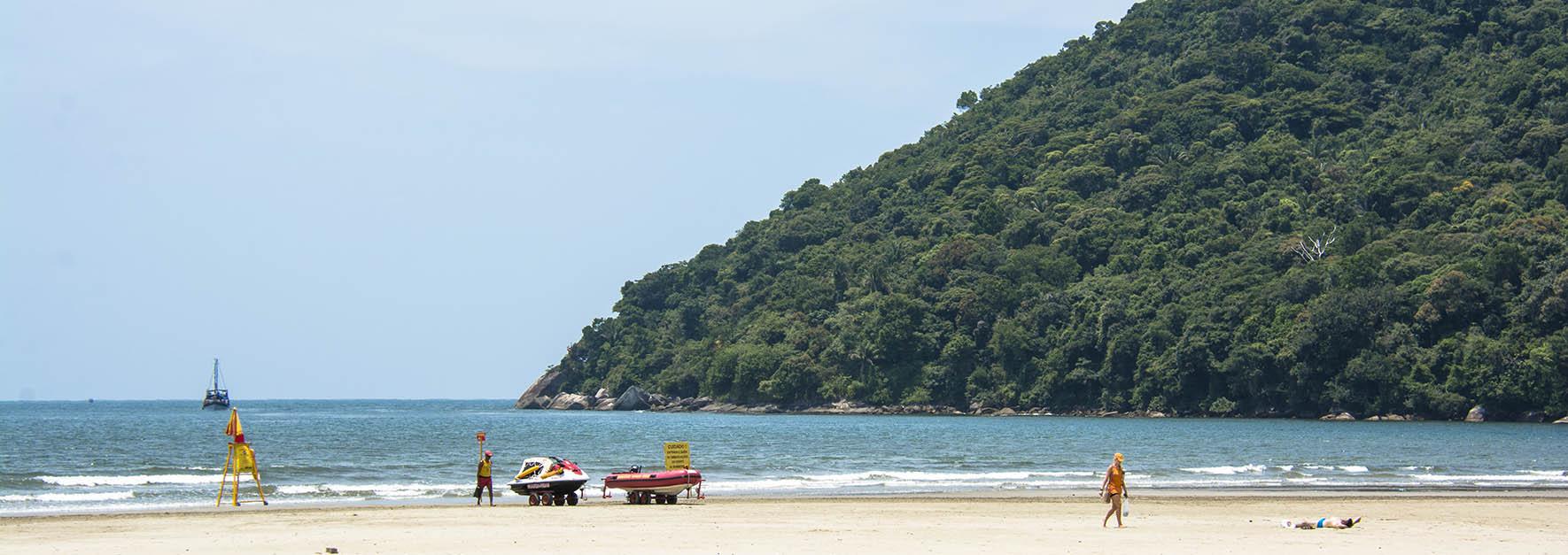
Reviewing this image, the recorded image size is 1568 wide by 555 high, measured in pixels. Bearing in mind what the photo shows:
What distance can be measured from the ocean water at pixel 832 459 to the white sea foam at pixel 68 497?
10cm

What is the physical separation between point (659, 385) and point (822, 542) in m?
124

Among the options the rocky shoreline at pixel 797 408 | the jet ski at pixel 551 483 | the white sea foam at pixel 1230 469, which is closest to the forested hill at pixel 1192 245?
the rocky shoreline at pixel 797 408

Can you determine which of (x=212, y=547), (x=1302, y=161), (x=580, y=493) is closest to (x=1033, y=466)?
(x=580, y=493)

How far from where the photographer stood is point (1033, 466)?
47.6 m

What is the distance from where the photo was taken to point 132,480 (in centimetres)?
4081

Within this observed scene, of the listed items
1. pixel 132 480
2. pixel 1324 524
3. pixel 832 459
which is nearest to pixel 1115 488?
pixel 1324 524

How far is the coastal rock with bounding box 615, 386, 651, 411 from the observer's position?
143250 millimetres

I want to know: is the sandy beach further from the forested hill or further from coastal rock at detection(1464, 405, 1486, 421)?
the forested hill

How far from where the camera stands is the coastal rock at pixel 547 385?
543ft

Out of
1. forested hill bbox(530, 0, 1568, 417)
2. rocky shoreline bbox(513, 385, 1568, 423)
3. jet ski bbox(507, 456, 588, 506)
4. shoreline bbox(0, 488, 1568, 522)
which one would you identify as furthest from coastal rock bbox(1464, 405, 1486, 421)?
jet ski bbox(507, 456, 588, 506)

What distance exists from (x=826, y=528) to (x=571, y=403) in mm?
134366

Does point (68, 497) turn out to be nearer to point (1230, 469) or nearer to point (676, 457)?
point (676, 457)

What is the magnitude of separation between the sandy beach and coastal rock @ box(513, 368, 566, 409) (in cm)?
13528

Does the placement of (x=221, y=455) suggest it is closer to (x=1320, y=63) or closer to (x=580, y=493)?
(x=580, y=493)
